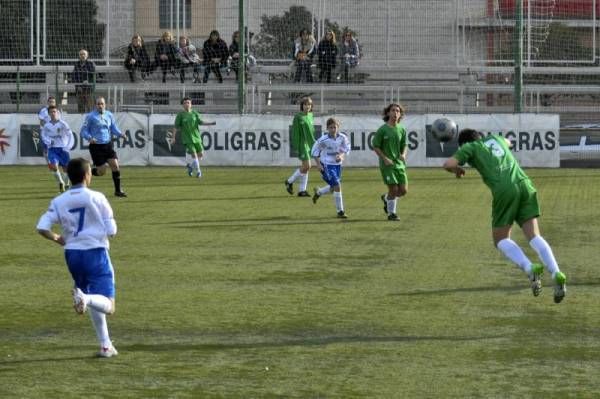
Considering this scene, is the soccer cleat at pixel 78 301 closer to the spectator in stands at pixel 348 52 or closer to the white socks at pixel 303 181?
the white socks at pixel 303 181

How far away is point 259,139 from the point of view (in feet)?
116

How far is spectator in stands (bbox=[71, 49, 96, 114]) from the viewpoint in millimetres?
37844

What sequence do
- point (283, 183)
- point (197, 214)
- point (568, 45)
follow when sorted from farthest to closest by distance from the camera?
point (568, 45) → point (283, 183) → point (197, 214)

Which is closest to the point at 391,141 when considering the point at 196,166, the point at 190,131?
the point at 196,166

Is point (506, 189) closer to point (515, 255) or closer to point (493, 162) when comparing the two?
point (493, 162)

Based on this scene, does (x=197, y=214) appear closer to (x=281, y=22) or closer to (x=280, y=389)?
(x=280, y=389)

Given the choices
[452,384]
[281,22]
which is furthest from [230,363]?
[281,22]

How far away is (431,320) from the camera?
12.5 m

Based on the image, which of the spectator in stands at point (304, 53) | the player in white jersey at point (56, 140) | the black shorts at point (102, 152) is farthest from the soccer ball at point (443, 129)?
the spectator in stands at point (304, 53)

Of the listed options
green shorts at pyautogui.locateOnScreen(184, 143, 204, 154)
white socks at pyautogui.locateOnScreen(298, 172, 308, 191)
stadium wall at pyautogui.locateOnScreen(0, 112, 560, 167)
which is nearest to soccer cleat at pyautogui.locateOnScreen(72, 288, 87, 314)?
white socks at pyautogui.locateOnScreen(298, 172, 308, 191)

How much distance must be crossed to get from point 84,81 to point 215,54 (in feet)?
13.1

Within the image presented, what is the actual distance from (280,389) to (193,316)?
3.31m

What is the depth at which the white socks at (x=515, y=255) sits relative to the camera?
1277cm

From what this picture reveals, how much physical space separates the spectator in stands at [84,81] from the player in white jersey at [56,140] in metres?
10.2
